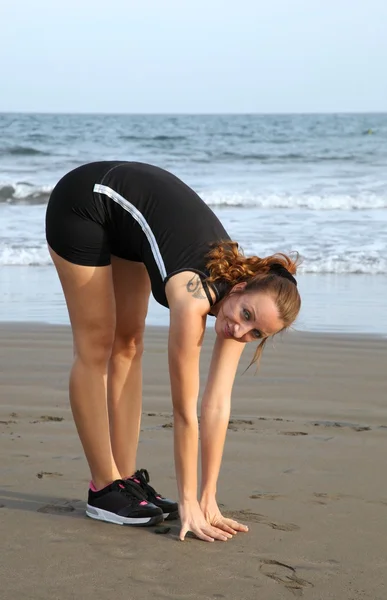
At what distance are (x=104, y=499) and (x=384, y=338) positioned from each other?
3.47 m

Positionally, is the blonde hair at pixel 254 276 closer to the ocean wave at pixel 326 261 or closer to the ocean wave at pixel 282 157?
the ocean wave at pixel 326 261

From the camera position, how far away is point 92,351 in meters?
3.05

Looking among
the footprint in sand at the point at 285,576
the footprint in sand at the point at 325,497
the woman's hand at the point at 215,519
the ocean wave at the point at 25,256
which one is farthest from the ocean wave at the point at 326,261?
the footprint in sand at the point at 285,576

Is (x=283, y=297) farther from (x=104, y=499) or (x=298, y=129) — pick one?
(x=298, y=129)

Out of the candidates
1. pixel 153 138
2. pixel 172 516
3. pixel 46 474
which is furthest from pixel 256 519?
pixel 153 138

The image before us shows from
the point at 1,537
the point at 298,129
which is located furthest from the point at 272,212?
the point at 298,129

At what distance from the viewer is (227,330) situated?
2.80 metres

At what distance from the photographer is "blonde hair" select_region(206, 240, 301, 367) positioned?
2.78m

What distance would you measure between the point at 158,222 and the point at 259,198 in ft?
41.0

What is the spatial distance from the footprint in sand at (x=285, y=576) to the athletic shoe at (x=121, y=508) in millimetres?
485

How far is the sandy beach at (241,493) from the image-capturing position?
2.63 m

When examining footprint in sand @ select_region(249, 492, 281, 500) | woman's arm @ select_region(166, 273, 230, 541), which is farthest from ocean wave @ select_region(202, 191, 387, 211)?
woman's arm @ select_region(166, 273, 230, 541)

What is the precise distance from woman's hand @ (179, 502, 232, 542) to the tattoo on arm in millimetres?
713

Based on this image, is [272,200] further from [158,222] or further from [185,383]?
[185,383]
